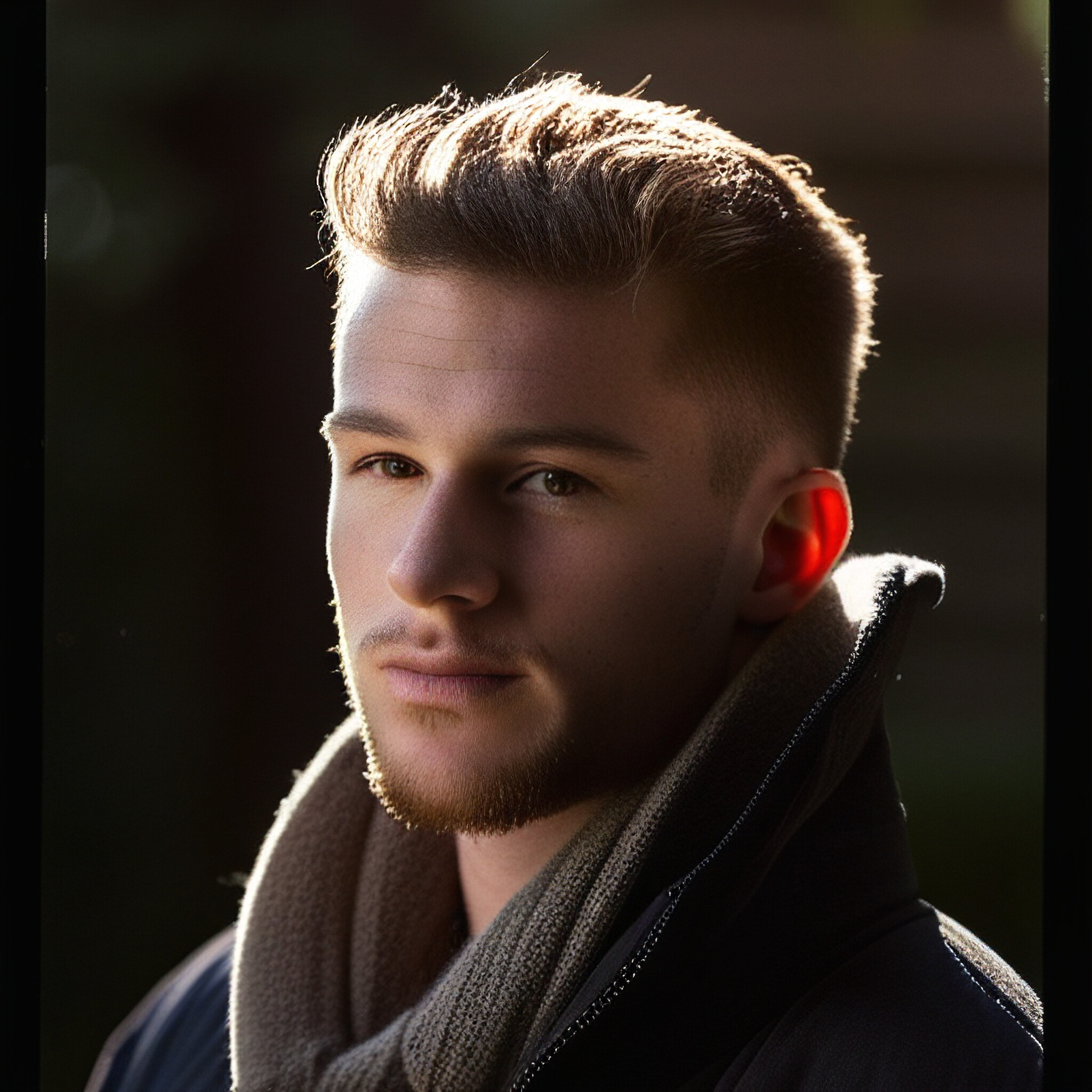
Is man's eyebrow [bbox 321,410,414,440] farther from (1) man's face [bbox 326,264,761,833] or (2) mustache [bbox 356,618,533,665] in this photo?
(2) mustache [bbox 356,618,533,665]

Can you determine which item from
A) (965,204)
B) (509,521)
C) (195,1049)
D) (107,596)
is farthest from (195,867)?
(965,204)

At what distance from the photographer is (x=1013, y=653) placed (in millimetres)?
1196

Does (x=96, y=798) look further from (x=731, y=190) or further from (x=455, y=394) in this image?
(x=731, y=190)

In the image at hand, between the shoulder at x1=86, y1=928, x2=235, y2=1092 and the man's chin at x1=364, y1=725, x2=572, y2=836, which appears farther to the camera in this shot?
the shoulder at x1=86, y1=928, x2=235, y2=1092

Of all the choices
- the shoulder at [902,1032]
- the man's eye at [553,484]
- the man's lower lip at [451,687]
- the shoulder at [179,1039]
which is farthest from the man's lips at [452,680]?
the shoulder at [179,1039]

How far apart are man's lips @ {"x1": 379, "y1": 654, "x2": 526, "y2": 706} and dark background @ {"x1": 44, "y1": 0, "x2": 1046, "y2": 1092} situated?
0.30m

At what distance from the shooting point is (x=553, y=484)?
836 millimetres

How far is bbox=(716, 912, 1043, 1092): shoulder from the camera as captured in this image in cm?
77

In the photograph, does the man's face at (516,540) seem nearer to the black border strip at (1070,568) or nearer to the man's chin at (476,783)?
the man's chin at (476,783)

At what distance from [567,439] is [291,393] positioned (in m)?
0.49

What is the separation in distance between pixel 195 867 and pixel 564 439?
0.70 meters

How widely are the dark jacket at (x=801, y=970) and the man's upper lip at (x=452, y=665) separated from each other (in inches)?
5.9

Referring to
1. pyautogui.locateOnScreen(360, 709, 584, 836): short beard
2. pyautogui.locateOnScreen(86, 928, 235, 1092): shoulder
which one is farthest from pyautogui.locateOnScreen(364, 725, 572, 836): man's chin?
pyautogui.locateOnScreen(86, 928, 235, 1092): shoulder

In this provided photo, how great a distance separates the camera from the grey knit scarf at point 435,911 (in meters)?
0.81
